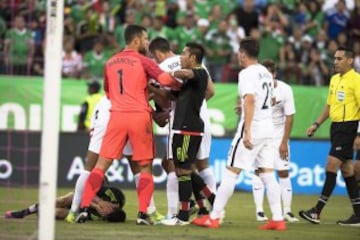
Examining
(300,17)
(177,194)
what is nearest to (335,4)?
(300,17)

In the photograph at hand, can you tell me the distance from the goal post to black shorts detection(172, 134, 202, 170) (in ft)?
9.80

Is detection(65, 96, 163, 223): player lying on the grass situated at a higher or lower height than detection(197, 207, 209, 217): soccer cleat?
higher

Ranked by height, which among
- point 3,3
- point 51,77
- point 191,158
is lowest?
point 191,158

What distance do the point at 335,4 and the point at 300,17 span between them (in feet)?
3.36

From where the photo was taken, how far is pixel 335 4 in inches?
942

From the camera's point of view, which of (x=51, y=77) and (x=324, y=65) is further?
(x=324, y=65)

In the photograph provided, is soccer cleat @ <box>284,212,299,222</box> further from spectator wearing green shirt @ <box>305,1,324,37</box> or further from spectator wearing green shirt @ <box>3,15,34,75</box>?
spectator wearing green shirt @ <box>305,1,324,37</box>

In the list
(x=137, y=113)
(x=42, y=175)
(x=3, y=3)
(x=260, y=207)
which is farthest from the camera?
(x=3, y=3)

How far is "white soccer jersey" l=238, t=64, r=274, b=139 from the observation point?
11281 millimetres

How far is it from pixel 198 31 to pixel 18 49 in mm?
4201

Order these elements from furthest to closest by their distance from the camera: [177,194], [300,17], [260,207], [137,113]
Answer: [300,17], [260,207], [177,194], [137,113]

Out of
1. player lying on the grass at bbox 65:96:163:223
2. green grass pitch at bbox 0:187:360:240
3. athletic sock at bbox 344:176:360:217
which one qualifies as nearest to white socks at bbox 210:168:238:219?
green grass pitch at bbox 0:187:360:240

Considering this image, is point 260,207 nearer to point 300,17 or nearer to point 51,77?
point 51,77

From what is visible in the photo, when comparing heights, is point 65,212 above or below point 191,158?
below
